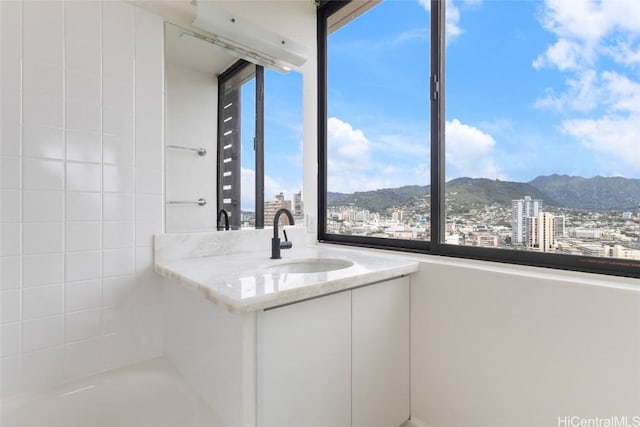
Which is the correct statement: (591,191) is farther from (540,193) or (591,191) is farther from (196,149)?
(196,149)

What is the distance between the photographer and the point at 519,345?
1.05 meters

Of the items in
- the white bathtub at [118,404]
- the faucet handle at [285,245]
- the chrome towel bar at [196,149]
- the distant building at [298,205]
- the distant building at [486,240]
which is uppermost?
the chrome towel bar at [196,149]

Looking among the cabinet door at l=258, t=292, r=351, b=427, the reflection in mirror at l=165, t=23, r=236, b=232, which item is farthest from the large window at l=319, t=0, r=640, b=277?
the reflection in mirror at l=165, t=23, r=236, b=232

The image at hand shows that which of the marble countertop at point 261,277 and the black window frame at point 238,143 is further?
the black window frame at point 238,143

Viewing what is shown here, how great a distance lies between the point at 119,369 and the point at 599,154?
204cm

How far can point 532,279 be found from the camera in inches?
40.2

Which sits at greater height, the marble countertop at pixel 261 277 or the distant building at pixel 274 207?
the distant building at pixel 274 207

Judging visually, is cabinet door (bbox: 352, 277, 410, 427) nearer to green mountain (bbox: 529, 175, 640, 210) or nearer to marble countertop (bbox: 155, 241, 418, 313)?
marble countertop (bbox: 155, 241, 418, 313)

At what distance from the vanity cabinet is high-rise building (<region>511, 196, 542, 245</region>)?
1.58 feet

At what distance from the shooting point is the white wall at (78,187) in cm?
106

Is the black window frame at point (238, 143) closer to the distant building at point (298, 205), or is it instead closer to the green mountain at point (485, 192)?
the distant building at point (298, 205)
